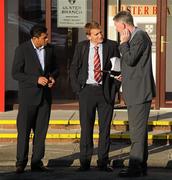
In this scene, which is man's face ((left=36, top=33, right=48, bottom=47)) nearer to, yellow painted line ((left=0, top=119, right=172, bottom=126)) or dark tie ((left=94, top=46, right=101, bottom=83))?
dark tie ((left=94, top=46, right=101, bottom=83))

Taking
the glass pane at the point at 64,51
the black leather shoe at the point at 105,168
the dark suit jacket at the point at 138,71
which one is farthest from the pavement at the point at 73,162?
the glass pane at the point at 64,51

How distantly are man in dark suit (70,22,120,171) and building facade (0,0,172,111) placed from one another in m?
3.74

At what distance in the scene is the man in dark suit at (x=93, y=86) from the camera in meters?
8.48

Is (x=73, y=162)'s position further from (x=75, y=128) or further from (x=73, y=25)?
(x=73, y=25)

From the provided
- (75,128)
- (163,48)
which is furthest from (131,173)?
(163,48)

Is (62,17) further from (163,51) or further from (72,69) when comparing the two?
(72,69)

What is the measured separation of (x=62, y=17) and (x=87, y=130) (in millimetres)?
Answer: 4216

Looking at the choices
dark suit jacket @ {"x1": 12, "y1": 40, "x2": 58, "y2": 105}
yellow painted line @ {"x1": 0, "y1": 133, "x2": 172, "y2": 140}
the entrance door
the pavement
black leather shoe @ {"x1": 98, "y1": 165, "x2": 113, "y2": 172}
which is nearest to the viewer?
dark suit jacket @ {"x1": 12, "y1": 40, "x2": 58, "y2": 105}

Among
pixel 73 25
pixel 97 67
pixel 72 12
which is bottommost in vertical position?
pixel 97 67

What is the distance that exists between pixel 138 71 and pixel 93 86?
82 centimetres

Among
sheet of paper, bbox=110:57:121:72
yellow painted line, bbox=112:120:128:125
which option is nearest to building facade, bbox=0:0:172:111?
yellow painted line, bbox=112:120:128:125

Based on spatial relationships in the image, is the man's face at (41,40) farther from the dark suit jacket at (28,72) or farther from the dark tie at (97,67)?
the dark tie at (97,67)

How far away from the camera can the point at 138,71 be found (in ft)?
25.9

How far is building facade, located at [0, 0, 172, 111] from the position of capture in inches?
480
